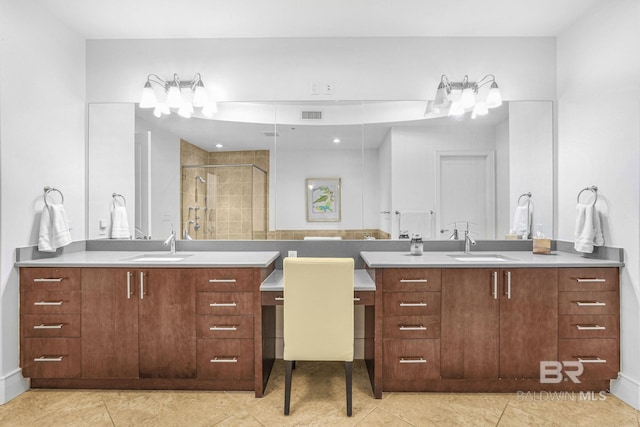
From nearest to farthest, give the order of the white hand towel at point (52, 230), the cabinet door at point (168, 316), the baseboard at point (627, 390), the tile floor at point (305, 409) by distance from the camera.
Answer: the tile floor at point (305, 409), the baseboard at point (627, 390), the cabinet door at point (168, 316), the white hand towel at point (52, 230)

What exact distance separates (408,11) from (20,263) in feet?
9.83

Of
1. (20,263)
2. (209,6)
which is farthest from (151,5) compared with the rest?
(20,263)

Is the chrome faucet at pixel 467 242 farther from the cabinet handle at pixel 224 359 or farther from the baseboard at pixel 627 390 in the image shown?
the cabinet handle at pixel 224 359

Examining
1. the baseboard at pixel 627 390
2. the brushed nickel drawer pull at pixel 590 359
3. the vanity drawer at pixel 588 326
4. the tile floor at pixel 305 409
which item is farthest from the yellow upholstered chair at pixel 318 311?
the baseboard at pixel 627 390

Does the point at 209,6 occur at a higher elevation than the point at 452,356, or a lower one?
higher

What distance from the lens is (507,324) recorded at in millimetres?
2025

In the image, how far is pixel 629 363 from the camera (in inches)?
78.8

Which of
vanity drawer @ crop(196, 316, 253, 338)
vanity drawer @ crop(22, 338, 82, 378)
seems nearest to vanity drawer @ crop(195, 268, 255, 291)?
vanity drawer @ crop(196, 316, 253, 338)

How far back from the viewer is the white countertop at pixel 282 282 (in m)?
2.01

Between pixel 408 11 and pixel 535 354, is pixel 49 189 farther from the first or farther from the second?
pixel 535 354

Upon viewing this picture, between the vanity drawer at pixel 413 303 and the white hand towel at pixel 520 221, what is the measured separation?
1062 mm

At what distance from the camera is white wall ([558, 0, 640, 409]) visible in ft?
6.47

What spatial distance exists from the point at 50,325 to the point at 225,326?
43.1 inches

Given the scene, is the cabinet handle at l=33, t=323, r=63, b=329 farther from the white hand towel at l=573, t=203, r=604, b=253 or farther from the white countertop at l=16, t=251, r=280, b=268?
the white hand towel at l=573, t=203, r=604, b=253
